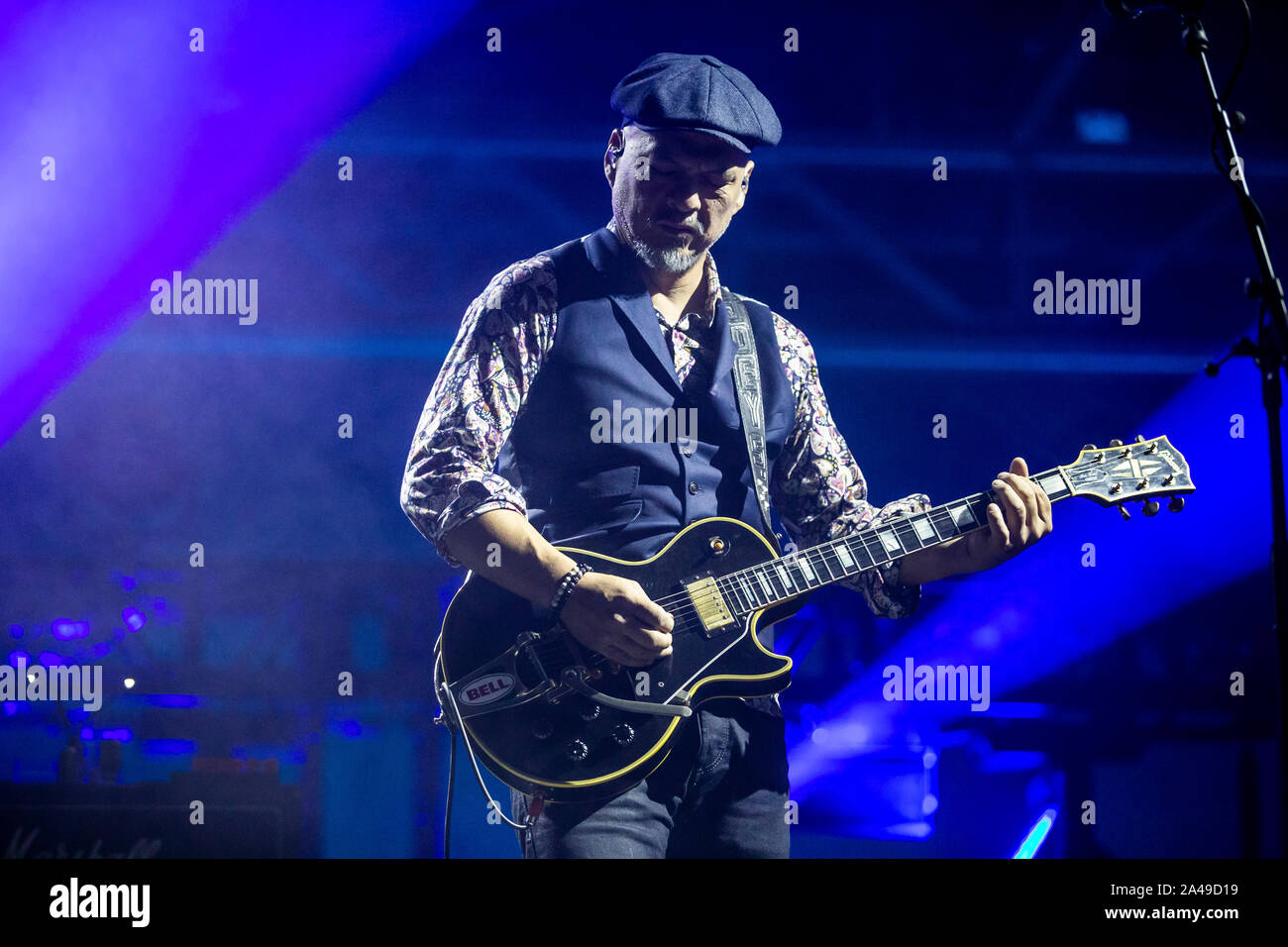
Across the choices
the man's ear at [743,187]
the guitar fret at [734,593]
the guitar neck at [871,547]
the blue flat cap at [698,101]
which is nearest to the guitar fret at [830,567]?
the guitar neck at [871,547]

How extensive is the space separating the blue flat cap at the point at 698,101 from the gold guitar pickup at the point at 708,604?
116 cm

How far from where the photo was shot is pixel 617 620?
2.62 metres

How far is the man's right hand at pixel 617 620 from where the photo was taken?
2.63 metres

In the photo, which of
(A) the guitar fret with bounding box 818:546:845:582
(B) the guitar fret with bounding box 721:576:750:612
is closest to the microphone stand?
(A) the guitar fret with bounding box 818:546:845:582

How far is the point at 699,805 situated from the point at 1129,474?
1425mm

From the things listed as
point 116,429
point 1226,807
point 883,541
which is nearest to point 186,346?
point 116,429

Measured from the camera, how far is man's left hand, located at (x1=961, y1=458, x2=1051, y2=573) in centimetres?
288

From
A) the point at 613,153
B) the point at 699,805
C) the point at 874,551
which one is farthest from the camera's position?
the point at 613,153

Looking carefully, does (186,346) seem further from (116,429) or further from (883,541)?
(883,541)

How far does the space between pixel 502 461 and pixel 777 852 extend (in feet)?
3.82

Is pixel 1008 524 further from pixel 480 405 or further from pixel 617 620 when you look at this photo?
pixel 480 405

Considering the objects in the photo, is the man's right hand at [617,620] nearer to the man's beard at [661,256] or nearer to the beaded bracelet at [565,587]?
the beaded bracelet at [565,587]

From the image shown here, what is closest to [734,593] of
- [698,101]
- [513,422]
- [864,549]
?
[864,549]
